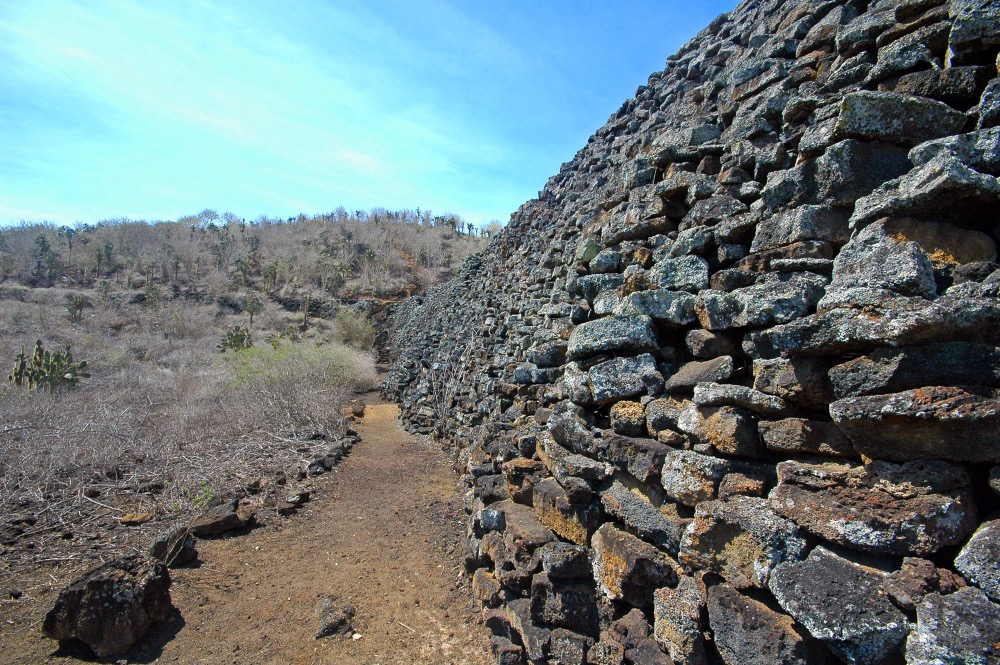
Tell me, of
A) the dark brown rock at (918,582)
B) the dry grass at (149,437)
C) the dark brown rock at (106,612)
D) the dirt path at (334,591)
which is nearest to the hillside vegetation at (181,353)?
the dry grass at (149,437)

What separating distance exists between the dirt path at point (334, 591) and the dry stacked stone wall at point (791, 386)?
605mm

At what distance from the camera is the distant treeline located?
107 ft

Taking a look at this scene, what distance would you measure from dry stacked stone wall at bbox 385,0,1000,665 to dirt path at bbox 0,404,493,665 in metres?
0.60

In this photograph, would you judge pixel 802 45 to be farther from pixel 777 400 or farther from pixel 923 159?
pixel 777 400

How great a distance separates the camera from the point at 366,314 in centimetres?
2795

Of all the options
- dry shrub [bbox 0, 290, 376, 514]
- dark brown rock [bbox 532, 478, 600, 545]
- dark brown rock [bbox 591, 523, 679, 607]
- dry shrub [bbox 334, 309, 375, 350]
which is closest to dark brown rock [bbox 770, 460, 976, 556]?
dark brown rock [bbox 591, 523, 679, 607]

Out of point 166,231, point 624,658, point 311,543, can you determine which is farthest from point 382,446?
point 166,231

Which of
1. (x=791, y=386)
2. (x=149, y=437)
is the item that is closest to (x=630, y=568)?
(x=791, y=386)

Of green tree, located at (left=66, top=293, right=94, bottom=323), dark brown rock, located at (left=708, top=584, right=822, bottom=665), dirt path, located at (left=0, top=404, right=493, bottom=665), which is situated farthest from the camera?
green tree, located at (left=66, top=293, right=94, bottom=323)

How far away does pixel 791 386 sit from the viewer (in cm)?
215

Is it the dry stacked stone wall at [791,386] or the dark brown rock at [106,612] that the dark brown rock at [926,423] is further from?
the dark brown rock at [106,612]

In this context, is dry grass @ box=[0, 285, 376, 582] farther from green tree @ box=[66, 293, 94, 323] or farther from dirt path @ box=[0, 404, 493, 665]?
green tree @ box=[66, 293, 94, 323]

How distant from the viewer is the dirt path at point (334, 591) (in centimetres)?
388

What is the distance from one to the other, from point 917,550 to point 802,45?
3255 millimetres
